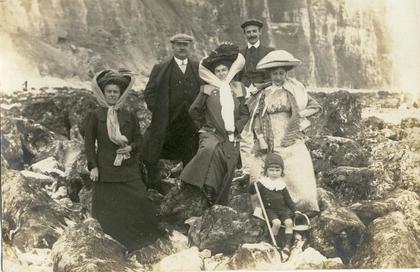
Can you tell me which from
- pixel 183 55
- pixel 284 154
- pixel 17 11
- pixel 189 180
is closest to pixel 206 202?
pixel 189 180

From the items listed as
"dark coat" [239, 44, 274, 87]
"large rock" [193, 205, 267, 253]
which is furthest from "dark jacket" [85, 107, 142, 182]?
"dark coat" [239, 44, 274, 87]

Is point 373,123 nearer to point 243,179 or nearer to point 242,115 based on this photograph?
point 242,115

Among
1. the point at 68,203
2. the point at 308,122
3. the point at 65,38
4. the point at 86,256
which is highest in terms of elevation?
the point at 65,38

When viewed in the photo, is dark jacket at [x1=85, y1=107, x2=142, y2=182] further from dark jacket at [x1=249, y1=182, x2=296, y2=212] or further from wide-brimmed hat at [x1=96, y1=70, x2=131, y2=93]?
dark jacket at [x1=249, y1=182, x2=296, y2=212]

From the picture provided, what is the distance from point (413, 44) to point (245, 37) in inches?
71.6

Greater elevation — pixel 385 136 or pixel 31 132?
pixel 31 132

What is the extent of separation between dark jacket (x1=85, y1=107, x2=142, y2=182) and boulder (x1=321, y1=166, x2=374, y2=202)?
1986 mm

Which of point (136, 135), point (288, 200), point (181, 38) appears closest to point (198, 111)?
point (136, 135)

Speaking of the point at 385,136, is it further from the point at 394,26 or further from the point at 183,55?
the point at 183,55

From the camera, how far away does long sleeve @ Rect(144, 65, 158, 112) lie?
7660mm

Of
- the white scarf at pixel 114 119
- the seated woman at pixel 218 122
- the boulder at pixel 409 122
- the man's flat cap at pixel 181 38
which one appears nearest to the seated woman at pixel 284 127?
the seated woman at pixel 218 122

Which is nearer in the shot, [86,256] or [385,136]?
[86,256]

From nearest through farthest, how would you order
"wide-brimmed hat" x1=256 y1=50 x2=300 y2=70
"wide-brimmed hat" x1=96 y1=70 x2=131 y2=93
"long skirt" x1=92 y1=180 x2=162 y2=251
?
"long skirt" x1=92 y1=180 x2=162 y2=251 < "wide-brimmed hat" x1=96 y1=70 x2=131 y2=93 < "wide-brimmed hat" x1=256 y1=50 x2=300 y2=70

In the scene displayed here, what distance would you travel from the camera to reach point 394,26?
7.99 metres
